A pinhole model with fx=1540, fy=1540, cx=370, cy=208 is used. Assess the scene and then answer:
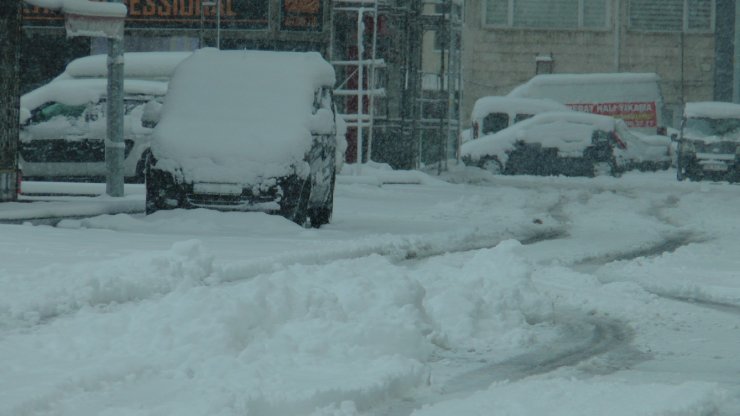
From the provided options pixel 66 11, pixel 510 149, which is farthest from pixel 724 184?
pixel 66 11

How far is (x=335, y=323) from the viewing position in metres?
7.48

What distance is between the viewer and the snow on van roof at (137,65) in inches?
1126

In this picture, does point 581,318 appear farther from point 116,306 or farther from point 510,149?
point 510,149

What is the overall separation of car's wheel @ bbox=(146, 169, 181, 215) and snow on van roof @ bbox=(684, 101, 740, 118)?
21.7 metres

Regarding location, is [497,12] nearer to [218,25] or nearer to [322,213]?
[218,25]

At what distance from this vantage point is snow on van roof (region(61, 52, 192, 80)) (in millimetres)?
28594

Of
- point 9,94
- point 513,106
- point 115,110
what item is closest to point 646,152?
point 513,106

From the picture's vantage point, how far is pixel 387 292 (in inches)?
321

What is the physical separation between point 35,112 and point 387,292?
1672 centimetres

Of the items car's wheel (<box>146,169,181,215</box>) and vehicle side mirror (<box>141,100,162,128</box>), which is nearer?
car's wheel (<box>146,169,181,215</box>)

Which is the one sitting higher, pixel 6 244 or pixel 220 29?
pixel 220 29

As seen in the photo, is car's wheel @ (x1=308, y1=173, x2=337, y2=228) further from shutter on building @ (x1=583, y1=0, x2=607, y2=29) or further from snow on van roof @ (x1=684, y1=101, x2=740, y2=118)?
shutter on building @ (x1=583, y1=0, x2=607, y2=29)

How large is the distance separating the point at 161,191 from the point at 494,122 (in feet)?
78.8

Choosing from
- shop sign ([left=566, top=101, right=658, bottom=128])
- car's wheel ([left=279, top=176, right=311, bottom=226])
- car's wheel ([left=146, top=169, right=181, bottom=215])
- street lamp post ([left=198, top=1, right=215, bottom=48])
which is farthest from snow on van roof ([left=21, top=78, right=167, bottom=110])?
shop sign ([left=566, top=101, right=658, bottom=128])
